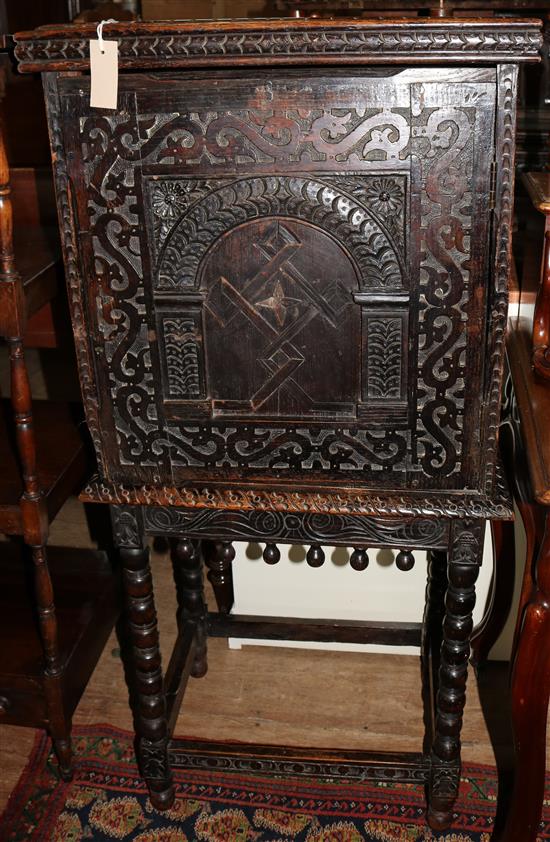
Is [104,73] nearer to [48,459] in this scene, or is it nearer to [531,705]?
[48,459]

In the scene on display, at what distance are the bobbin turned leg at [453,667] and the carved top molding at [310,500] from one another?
0.05m

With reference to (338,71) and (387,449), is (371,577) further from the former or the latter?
(338,71)

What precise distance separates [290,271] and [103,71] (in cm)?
36

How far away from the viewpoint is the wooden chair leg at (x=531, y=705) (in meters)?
1.38

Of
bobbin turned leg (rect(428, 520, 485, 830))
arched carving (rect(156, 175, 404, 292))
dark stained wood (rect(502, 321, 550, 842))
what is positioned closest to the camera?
arched carving (rect(156, 175, 404, 292))

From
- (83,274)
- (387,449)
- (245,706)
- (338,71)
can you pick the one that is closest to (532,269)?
(387,449)

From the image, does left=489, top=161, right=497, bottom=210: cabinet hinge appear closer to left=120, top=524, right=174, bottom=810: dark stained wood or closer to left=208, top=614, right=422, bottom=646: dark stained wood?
left=120, top=524, right=174, bottom=810: dark stained wood

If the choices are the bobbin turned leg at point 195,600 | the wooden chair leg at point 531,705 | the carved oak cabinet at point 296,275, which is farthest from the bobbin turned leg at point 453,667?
the bobbin turned leg at point 195,600

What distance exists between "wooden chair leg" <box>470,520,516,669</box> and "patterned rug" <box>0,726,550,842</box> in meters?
0.31

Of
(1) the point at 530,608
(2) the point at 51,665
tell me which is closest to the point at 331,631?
(2) the point at 51,665

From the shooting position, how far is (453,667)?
1565mm

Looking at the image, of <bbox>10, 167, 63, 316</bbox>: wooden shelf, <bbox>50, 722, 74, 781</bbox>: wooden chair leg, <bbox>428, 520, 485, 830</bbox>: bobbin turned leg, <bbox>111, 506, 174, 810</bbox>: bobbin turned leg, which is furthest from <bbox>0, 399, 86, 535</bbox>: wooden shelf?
<bbox>428, 520, 485, 830</bbox>: bobbin turned leg

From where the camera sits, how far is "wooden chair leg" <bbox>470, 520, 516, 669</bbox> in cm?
199

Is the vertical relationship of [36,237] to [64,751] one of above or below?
above
